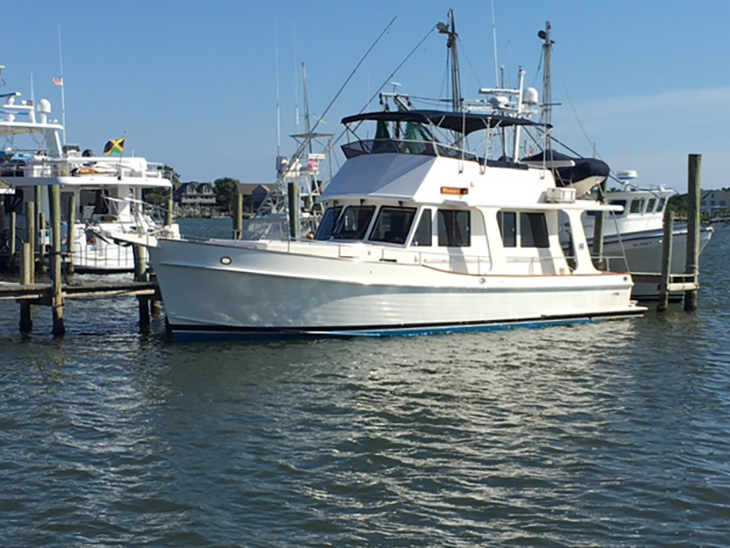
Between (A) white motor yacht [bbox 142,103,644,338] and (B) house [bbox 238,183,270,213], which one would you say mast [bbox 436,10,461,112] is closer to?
(A) white motor yacht [bbox 142,103,644,338]

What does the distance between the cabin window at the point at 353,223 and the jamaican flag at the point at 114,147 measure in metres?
23.3

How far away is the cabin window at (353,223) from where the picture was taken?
1788cm

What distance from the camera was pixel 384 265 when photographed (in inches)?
645

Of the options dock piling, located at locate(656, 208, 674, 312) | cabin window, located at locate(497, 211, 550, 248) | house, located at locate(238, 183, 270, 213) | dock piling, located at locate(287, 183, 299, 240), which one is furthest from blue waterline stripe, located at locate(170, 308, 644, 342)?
house, located at locate(238, 183, 270, 213)

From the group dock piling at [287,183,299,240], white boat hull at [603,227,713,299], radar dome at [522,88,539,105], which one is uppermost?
radar dome at [522,88,539,105]

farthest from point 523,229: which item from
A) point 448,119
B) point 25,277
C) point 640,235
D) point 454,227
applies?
point 25,277

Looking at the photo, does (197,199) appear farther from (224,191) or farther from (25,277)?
(25,277)

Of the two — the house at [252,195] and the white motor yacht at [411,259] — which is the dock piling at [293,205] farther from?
the house at [252,195]

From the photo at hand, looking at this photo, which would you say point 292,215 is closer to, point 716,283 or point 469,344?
point 469,344

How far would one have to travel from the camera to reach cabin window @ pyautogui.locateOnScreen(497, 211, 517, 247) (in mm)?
18719

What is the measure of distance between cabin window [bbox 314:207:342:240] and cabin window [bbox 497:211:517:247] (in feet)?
11.2

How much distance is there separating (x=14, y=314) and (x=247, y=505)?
560 inches

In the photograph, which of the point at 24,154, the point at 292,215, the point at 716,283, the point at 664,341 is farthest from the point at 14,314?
the point at 716,283

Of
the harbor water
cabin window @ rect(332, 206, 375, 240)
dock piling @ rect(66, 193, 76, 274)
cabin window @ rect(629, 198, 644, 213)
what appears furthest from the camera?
cabin window @ rect(629, 198, 644, 213)
